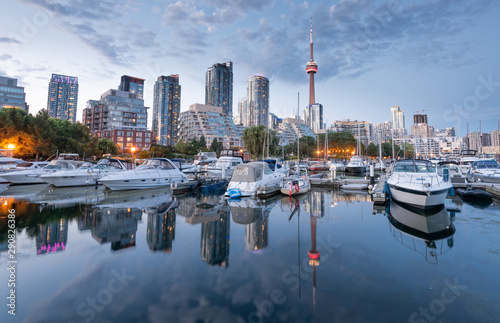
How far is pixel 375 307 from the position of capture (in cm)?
441

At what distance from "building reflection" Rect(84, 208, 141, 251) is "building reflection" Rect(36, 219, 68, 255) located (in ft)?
2.21

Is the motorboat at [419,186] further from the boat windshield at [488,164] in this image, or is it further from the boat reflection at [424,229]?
the boat windshield at [488,164]

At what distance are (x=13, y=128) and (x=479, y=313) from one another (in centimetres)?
4796

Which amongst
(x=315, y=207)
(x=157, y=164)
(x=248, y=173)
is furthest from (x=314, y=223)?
(x=157, y=164)

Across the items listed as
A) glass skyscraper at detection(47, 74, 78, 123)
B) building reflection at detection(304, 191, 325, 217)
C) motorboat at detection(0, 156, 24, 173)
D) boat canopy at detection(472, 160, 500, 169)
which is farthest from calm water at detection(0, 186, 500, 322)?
glass skyscraper at detection(47, 74, 78, 123)

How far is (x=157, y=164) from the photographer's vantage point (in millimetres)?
22828

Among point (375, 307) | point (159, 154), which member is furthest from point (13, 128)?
point (375, 307)

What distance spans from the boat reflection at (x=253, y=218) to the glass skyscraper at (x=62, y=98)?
22789 centimetres

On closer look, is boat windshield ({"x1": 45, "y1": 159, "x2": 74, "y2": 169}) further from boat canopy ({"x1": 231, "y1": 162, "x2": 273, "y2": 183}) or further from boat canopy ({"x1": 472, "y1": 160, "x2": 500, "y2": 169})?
boat canopy ({"x1": 472, "y1": 160, "x2": 500, "y2": 169})

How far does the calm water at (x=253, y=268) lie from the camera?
4320 millimetres

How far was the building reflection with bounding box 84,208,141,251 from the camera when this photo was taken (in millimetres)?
8180

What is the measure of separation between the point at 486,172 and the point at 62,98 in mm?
256397

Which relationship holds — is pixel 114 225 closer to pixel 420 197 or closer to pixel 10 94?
pixel 420 197

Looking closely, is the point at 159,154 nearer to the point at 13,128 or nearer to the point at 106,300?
the point at 13,128
